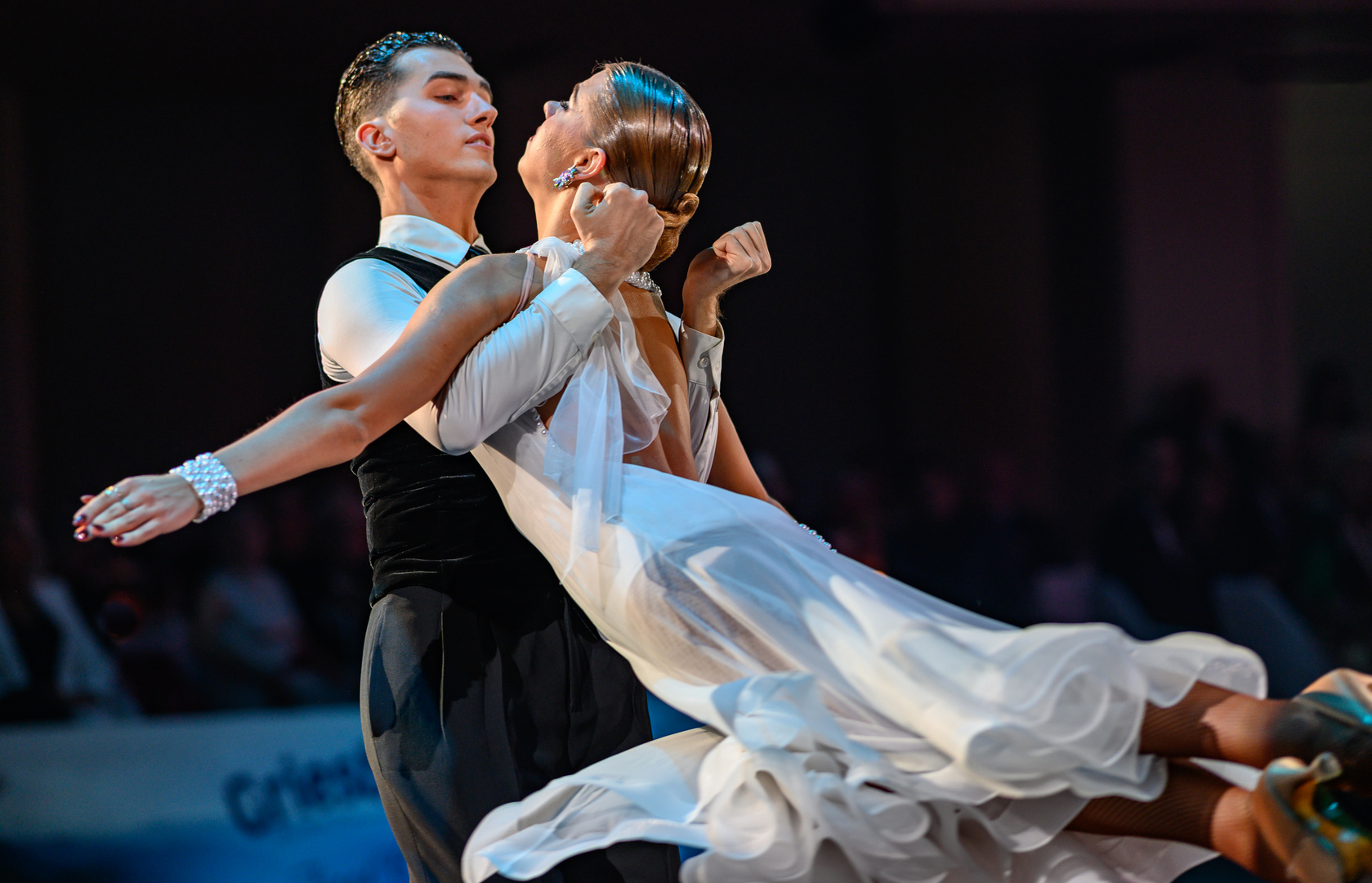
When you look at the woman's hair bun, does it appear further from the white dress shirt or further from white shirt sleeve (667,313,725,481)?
the white dress shirt

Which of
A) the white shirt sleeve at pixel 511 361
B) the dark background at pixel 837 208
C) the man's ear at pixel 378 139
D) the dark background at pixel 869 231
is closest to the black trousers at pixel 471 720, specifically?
the white shirt sleeve at pixel 511 361

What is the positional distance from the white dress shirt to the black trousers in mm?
353

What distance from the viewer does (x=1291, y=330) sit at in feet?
20.7

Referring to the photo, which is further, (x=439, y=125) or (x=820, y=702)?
(x=439, y=125)

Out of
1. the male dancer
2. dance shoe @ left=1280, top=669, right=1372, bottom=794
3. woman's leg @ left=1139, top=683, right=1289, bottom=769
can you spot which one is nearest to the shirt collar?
the male dancer

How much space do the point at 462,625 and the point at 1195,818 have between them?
1.16 metres

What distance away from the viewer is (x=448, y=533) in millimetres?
2131

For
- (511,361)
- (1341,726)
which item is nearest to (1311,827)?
(1341,726)

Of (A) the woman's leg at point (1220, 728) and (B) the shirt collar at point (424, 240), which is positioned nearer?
(A) the woman's leg at point (1220, 728)

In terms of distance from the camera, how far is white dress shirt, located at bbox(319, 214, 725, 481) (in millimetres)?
1886

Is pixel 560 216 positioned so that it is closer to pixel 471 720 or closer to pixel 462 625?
pixel 462 625

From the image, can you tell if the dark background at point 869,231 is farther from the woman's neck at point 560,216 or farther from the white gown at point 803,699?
the white gown at point 803,699

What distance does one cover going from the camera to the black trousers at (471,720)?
2078 millimetres

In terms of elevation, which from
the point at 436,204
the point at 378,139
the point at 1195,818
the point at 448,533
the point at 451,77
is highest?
the point at 451,77
